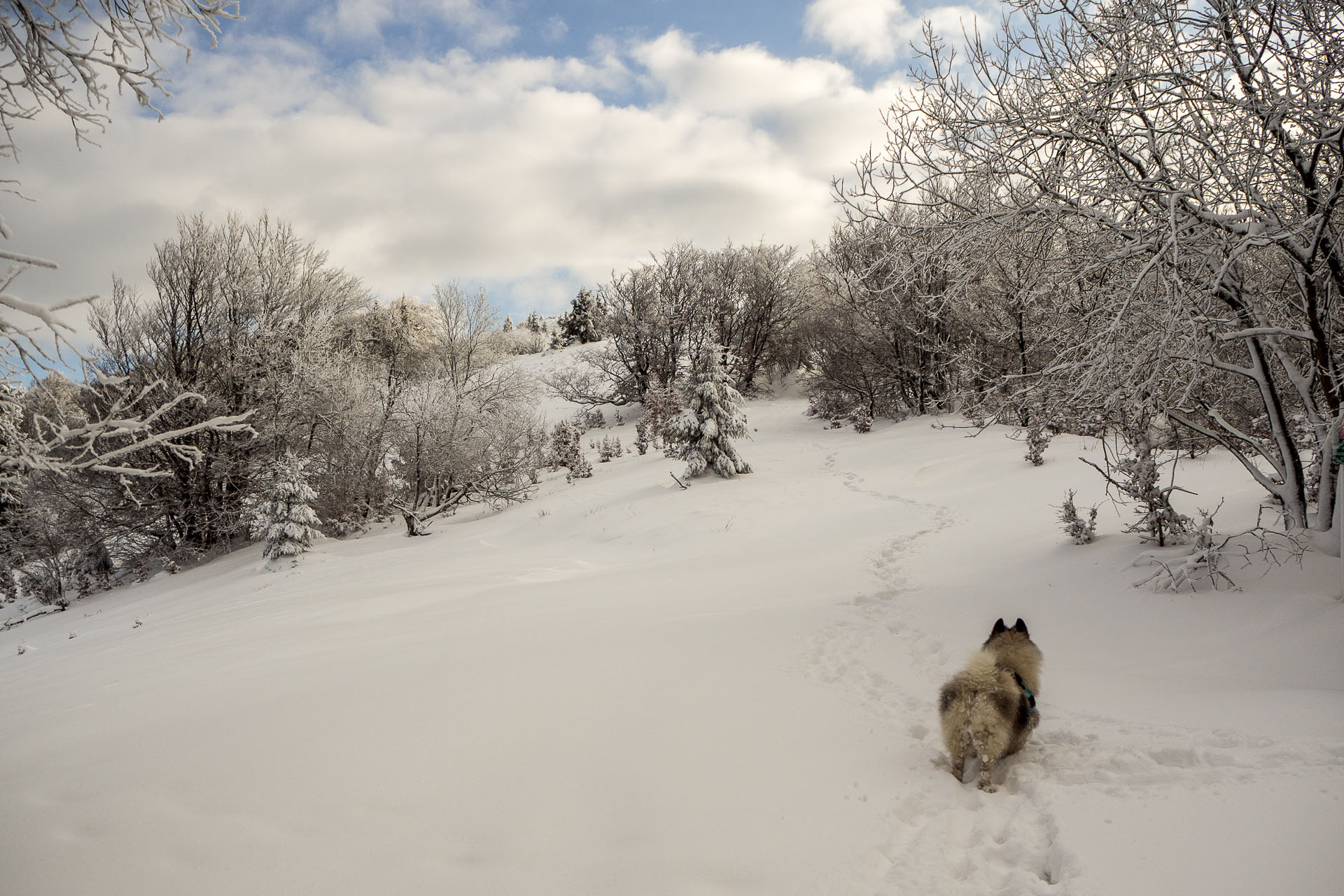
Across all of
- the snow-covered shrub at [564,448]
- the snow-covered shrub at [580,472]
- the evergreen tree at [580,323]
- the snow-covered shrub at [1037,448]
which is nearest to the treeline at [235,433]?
the snow-covered shrub at [580,472]

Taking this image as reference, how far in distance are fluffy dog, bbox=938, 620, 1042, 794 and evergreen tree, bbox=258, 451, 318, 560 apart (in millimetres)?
12418

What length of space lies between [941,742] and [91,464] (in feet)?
13.4

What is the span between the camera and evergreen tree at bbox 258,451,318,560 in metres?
11.9

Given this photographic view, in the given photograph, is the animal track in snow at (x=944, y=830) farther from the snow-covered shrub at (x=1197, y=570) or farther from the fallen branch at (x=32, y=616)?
the fallen branch at (x=32, y=616)

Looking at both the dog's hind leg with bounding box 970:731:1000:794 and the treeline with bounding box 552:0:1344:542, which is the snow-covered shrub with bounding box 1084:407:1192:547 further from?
the dog's hind leg with bounding box 970:731:1000:794

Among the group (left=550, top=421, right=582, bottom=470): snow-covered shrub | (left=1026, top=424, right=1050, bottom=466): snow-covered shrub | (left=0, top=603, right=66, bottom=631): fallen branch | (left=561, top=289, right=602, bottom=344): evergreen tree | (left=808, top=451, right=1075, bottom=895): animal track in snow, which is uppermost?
(left=561, top=289, right=602, bottom=344): evergreen tree

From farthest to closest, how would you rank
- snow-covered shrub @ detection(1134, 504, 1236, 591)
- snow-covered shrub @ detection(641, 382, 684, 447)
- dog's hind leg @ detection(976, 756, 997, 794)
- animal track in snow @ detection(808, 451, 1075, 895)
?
snow-covered shrub @ detection(641, 382, 684, 447), snow-covered shrub @ detection(1134, 504, 1236, 591), dog's hind leg @ detection(976, 756, 997, 794), animal track in snow @ detection(808, 451, 1075, 895)

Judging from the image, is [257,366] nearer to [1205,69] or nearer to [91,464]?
[91,464]

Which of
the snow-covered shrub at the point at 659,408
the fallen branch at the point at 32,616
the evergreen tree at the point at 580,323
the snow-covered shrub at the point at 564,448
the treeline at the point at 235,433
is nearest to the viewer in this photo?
the fallen branch at the point at 32,616

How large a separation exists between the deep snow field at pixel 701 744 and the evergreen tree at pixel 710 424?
695cm

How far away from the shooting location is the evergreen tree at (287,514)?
38.9 ft

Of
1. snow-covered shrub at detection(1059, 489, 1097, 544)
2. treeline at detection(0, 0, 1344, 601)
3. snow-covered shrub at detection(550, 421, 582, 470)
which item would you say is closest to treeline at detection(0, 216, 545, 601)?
treeline at detection(0, 0, 1344, 601)

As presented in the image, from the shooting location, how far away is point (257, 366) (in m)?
15.5

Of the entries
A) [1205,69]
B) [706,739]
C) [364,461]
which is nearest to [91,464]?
[706,739]
